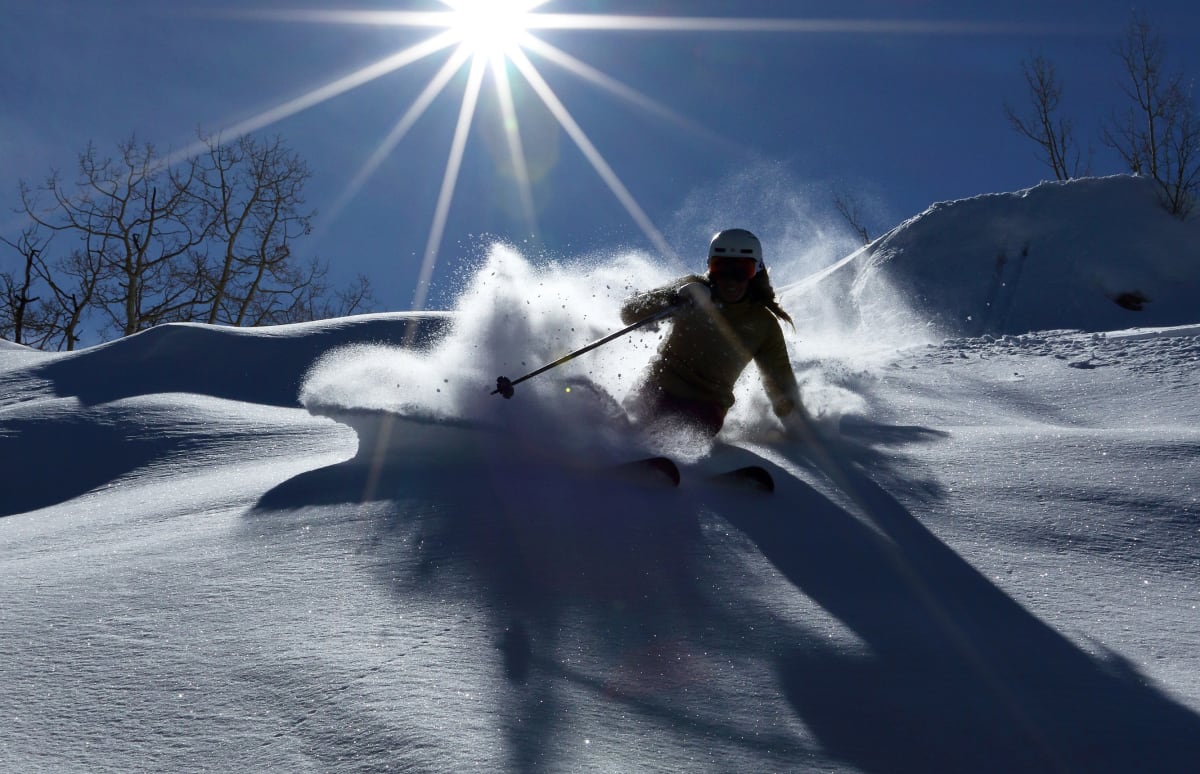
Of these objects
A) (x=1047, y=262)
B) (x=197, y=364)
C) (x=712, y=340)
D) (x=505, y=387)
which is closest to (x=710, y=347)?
(x=712, y=340)

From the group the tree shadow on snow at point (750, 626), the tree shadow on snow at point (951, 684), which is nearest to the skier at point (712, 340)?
the tree shadow on snow at point (750, 626)

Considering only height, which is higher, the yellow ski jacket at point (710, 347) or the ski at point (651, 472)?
the yellow ski jacket at point (710, 347)

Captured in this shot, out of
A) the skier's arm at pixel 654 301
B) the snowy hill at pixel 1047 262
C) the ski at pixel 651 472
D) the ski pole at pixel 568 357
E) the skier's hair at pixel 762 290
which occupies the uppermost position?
the snowy hill at pixel 1047 262

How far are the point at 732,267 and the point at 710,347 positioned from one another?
1.58ft

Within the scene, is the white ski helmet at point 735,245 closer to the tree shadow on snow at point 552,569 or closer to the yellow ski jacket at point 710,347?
the yellow ski jacket at point 710,347

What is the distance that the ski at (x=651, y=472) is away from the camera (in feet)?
11.3

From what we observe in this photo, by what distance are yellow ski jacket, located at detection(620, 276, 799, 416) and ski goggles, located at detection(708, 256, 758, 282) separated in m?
0.14

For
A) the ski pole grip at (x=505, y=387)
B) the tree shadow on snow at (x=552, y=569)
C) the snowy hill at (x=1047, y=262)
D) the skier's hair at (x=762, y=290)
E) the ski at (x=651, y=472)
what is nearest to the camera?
the tree shadow on snow at (x=552, y=569)

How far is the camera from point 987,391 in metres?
7.34

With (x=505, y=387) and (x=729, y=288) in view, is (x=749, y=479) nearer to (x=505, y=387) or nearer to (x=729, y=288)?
(x=505, y=387)

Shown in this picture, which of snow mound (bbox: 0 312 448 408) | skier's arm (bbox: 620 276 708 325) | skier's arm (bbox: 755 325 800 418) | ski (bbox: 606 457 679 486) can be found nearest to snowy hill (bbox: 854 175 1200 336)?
skier's arm (bbox: 755 325 800 418)

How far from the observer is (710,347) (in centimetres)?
482

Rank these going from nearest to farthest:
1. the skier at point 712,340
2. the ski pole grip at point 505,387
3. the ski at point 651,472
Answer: the ski at point 651,472
the ski pole grip at point 505,387
the skier at point 712,340

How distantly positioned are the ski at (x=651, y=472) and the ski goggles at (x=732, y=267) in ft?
5.32
